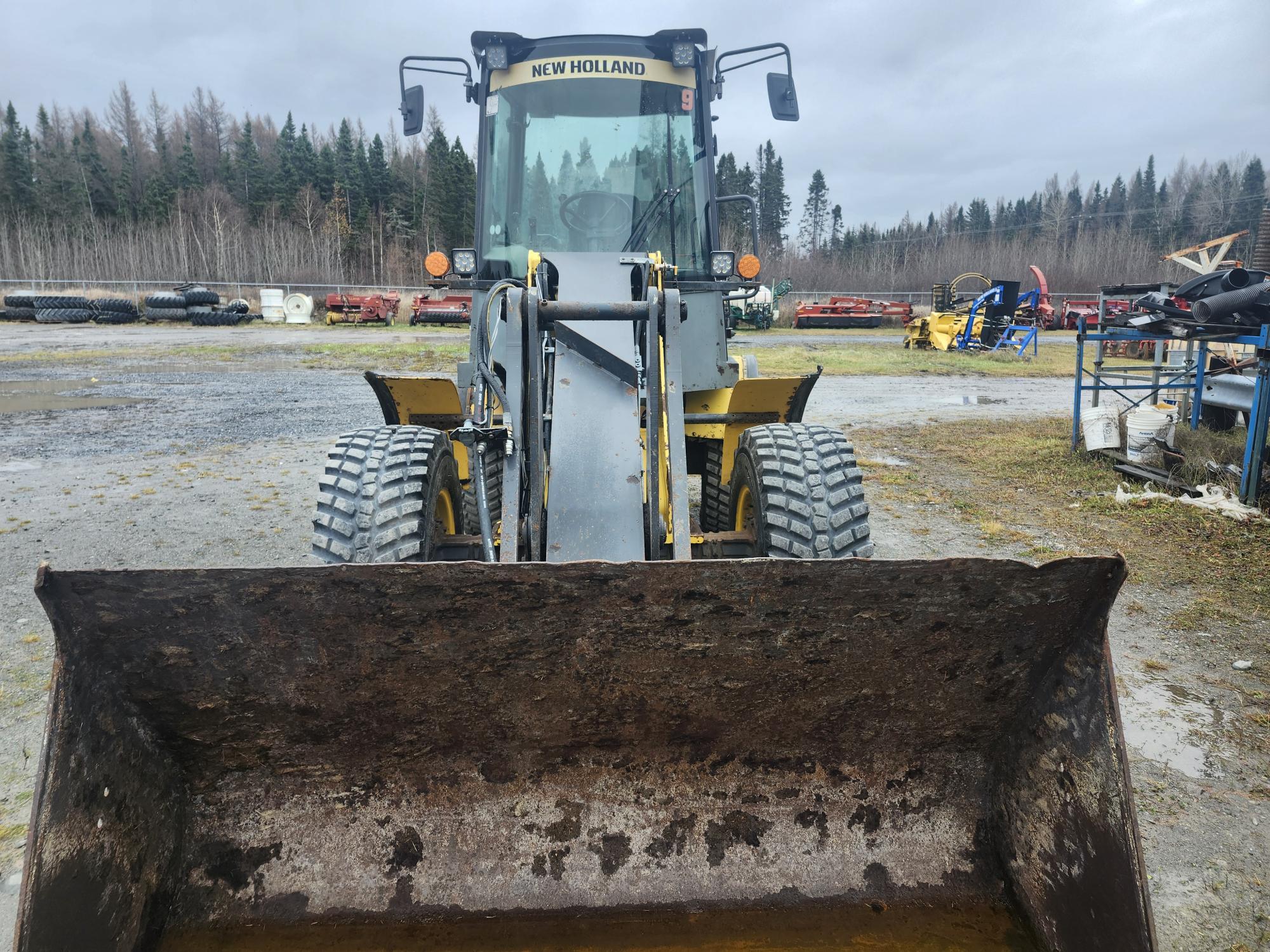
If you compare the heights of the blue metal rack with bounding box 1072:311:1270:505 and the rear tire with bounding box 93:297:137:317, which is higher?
the rear tire with bounding box 93:297:137:317

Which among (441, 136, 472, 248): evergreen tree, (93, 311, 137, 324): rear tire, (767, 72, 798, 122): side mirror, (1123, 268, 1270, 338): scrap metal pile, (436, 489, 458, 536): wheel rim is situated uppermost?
(441, 136, 472, 248): evergreen tree

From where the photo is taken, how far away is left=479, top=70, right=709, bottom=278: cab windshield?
461cm

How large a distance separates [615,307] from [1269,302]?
6673 millimetres

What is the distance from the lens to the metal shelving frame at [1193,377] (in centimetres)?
671

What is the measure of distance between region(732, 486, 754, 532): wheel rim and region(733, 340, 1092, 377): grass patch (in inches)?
485

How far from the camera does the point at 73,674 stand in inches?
72.4

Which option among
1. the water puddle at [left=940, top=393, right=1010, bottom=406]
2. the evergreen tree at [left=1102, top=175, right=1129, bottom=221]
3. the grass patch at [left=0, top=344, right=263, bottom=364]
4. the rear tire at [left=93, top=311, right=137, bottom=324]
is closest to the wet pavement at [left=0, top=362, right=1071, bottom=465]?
the water puddle at [left=940, top=393, right=1010, bottom=406]

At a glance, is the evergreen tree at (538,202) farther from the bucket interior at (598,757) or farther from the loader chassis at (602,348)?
the bucket interior at (598,757)

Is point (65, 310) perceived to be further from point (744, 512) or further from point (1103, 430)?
point (744, 512)

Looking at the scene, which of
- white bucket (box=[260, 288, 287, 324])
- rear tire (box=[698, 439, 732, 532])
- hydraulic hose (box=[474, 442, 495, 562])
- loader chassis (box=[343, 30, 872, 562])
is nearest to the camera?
hydraulic hose (box=[474, 442, 495, 562])

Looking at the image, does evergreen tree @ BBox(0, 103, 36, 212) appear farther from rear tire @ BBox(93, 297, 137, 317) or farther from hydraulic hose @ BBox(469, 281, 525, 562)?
hydraulic hose @ BBox(469, 281, 525, 562)

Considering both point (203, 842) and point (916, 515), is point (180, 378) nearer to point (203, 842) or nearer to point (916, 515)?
point (916, 515)

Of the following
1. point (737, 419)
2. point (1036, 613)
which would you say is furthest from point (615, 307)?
point (1036, 613)

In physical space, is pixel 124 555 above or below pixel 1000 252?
below
